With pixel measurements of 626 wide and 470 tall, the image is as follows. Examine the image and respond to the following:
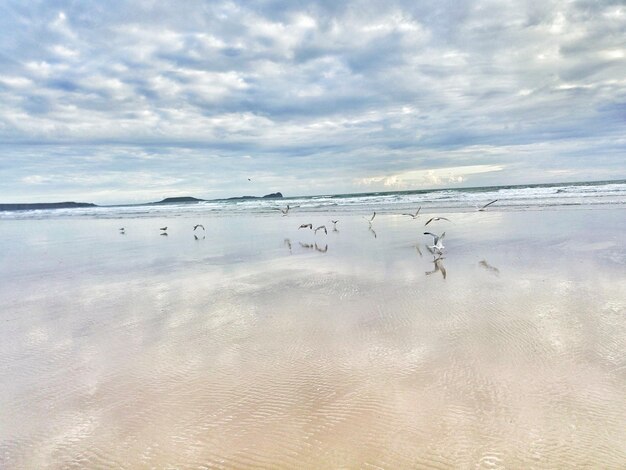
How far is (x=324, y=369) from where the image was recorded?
4.20 meters

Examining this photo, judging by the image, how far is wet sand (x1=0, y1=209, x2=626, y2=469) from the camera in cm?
300

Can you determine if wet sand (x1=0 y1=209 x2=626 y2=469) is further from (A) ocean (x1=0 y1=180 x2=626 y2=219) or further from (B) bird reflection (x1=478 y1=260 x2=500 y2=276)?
(A) ocean (x1=0 y1=180 x2=626 y2=219)

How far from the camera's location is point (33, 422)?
138 inches

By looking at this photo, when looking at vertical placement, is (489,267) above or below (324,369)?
→ above

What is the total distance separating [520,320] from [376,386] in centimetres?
270

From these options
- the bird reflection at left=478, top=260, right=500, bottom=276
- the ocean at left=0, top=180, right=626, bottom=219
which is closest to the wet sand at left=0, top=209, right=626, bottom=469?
the bird reflection at left=478, top=260, right=500, bottom=276

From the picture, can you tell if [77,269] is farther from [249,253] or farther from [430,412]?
[430,412]

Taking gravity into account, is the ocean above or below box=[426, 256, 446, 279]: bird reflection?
above

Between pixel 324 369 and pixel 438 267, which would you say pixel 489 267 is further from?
pixel 324 369

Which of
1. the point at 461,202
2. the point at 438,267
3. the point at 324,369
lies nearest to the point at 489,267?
the point at 438,267

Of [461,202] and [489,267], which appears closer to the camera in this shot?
[489,267]

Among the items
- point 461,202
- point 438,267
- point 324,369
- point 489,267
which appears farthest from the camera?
point 461,202

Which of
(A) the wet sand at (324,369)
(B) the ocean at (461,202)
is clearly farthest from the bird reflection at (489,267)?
(B) the ocean at (461,202)

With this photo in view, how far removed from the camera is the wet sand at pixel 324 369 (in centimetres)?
300
